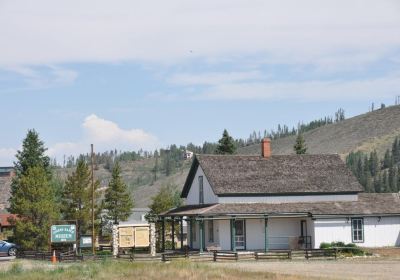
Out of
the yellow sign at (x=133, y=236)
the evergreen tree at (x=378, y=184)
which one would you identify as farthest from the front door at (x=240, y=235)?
the evergreen tree at (x=378, y=184)

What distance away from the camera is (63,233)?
173ft

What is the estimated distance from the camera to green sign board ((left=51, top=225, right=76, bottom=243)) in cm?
5241

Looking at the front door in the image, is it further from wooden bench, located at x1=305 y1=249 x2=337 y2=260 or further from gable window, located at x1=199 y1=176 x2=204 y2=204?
wooden bench, located at x1=305 y1=249 x2=337 y2=260

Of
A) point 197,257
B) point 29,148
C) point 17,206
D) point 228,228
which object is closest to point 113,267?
point 197,257

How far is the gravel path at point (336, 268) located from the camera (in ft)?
112

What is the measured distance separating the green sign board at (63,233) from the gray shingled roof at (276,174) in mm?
10143

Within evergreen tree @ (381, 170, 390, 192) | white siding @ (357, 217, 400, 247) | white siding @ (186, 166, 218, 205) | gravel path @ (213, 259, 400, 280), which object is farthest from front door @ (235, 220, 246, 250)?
evergreen tree @ (381, 170, 390, 192)

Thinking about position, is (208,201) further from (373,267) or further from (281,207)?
(373,267)

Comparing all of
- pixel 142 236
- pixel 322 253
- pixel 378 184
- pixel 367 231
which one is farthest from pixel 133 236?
pixel 378 184

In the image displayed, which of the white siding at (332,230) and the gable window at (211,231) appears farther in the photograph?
the gable window at (211,231)

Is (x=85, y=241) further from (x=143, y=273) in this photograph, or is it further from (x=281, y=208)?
(x=143, y=273)

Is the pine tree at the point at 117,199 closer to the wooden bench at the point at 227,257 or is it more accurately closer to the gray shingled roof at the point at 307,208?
the gray shingled roof at the point at 307,208

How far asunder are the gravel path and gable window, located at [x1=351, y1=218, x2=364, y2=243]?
Result: 8435mm

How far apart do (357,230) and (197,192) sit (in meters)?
12.3
